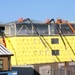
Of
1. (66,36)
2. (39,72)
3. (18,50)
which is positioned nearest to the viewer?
(39,72)

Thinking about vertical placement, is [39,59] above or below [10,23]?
below

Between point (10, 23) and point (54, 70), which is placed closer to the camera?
point (54, 70)

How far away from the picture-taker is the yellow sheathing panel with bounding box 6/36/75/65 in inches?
2474

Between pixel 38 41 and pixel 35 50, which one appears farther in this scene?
pixel 38 41

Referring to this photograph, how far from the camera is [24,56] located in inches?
2480

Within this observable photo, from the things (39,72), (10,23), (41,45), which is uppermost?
(10,23)

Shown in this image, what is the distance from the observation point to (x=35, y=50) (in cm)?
6425

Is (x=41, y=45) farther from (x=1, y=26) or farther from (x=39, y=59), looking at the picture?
(x=1, y=26)

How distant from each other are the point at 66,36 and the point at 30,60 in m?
8.58

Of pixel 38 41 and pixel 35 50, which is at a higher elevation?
pixel 38 41

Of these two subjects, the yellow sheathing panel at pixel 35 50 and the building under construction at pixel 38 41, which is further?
the building under construction at pixel 38 41

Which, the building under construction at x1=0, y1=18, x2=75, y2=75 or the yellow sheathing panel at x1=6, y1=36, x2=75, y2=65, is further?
the building under construction at x1=0, y1=18, x2=75, y2=75

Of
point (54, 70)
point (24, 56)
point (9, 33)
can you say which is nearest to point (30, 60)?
point (24, 56)

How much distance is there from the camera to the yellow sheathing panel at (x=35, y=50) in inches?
2474
